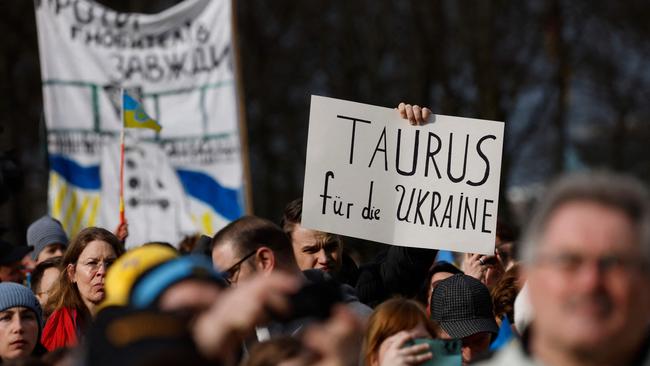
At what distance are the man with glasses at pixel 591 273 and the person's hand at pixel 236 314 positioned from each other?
47cm

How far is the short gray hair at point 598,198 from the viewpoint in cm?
235

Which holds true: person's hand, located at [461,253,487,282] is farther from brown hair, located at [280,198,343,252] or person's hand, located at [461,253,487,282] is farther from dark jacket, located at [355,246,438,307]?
brown hair, located at [280,198,343,252]

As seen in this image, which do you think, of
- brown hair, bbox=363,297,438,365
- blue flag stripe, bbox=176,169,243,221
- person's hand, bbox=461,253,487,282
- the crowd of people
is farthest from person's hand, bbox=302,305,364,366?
blue flag stripe, bbox=176,169,243,221

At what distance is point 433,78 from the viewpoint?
71.9 ft

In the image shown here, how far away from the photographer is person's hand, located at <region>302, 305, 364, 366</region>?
248 centimetres

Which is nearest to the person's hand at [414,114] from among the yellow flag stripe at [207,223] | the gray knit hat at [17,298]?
the gray knit hat at [17,298]

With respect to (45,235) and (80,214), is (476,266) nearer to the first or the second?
(45,235)

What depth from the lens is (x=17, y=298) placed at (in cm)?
533

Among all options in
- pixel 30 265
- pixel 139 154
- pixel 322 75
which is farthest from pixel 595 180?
pixel 322 75

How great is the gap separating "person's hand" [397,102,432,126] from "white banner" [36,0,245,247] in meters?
4.02

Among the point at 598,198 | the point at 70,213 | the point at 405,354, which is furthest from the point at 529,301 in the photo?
the point at 70,213

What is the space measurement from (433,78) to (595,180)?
19.6 meters

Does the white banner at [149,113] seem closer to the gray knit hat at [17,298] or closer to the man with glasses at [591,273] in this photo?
the gray knit hat at [17,298]

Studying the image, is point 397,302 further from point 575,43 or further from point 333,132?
point 575,43
